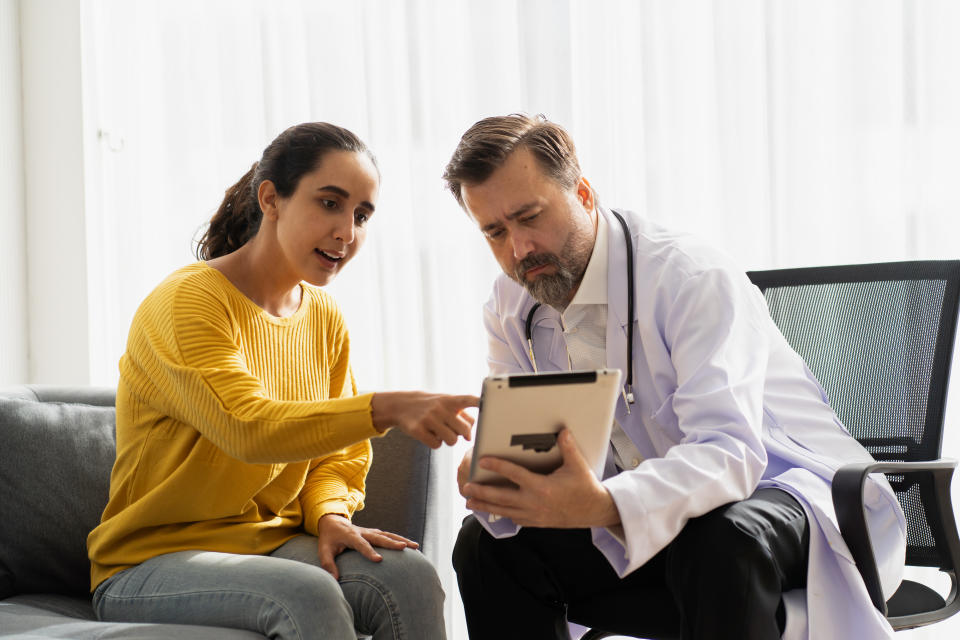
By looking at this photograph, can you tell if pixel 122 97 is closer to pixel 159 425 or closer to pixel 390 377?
pixel 390 377

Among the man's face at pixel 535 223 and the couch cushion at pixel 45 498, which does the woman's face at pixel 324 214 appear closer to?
the man's face at pixel 535 223

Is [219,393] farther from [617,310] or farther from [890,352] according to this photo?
[890,352]

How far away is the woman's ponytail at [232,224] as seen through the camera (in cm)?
170

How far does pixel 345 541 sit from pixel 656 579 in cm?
51

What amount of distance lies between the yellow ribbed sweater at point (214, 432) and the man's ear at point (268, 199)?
15cm

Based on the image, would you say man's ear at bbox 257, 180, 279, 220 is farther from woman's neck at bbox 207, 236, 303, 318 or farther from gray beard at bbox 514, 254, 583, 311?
gray beard at bbox 514, 254, 583, 311

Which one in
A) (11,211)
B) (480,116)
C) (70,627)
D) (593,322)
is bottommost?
(70,627)

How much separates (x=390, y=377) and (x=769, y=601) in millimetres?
1503

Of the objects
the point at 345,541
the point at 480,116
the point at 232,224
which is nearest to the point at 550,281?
the point at 345,541

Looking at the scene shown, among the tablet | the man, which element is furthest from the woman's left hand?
the tablet

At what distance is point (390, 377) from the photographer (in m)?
2.48

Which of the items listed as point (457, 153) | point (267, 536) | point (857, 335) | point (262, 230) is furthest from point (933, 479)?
point (262, 230)

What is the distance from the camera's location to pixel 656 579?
138cm

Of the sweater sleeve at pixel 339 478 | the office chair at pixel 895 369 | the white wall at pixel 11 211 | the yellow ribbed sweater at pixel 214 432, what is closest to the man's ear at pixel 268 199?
the yellow ribbed sweater at pixel 214 432
